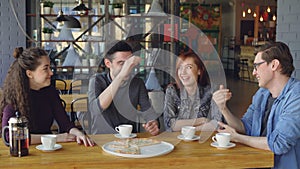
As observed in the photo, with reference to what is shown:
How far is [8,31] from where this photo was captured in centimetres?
756

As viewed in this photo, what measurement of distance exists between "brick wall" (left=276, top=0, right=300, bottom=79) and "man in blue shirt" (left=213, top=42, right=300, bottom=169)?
7.23 feet

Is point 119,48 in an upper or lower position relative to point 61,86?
upper

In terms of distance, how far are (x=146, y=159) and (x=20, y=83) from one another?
0.95 meters

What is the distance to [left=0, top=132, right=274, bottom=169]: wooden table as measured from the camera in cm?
201

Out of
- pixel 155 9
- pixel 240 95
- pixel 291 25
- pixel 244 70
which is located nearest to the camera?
pixel 291 25

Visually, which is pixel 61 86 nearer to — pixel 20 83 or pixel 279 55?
pixel 20 83

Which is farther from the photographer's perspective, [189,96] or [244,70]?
[244,70]

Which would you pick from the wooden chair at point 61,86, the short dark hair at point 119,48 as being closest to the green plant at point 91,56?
the wooden chair at point 61,86

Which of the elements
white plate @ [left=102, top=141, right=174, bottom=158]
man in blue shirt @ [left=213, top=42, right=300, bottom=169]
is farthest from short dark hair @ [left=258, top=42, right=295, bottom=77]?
white plate @ [left=102, top=141, right=174, bottom=158]

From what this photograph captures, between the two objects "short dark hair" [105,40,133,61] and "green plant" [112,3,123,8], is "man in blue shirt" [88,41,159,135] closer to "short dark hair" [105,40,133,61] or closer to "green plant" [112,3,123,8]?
"short dark hair" [105,40,133,61]

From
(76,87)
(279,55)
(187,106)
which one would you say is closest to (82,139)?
(187,106)

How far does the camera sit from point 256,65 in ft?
Answer: 8.10

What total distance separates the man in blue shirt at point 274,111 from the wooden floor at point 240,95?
519 centimetres

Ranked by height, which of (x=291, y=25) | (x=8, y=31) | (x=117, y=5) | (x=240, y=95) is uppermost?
(x=117, y=5)
